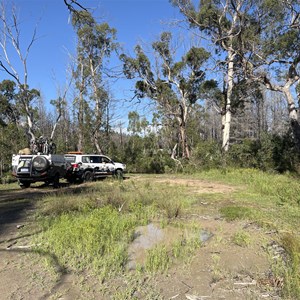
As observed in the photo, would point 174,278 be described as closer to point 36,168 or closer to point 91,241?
point 91,241

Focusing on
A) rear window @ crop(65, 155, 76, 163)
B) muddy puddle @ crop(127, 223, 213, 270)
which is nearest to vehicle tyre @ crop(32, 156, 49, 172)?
rear window @ crop(65, 155, 76, 163)

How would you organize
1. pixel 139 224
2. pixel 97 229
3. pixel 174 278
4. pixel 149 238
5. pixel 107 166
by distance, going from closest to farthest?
1. pixel 174 278
2. pixel 97 229
3. pixel 149 238
4. pixel 139 224
5. pixel 107 166

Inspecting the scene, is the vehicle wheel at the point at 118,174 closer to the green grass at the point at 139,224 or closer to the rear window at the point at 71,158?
the rear window at the point at 71,158

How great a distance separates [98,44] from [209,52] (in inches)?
490

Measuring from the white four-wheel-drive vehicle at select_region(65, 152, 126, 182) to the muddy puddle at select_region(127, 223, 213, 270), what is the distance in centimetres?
1296

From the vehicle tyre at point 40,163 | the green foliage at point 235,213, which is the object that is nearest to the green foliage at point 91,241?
the green foliage at point 235,213

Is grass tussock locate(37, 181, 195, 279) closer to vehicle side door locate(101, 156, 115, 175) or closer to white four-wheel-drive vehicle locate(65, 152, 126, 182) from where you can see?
white four-wheel-drive vehicle locate(65, 152, 126, 182)

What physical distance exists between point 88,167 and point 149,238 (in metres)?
14.5

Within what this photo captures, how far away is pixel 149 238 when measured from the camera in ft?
21.9

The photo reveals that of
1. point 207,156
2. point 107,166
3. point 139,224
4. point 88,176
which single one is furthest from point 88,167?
point 139,224

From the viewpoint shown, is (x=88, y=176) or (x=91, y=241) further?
(x=88, y=176)

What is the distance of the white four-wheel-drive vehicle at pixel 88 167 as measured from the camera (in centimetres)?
1996

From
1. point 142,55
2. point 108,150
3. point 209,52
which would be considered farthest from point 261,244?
point 108,150

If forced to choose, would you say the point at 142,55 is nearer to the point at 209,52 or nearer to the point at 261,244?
the point at 209,52
